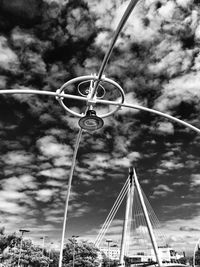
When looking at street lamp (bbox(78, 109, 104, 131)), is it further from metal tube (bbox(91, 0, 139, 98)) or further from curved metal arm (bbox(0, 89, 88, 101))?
curved metal arm (bbox(0, 89, 88, 101))

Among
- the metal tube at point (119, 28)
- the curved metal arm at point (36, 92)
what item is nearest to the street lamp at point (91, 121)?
the metal tube at point (119, 28)

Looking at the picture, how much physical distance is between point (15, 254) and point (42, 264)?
43.0 feet

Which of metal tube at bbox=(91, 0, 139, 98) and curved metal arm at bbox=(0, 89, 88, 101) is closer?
metal tube at bbox=(91, 0, 139, 98)

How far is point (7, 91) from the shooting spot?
8.54 meters

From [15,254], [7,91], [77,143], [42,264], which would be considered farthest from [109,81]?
[42,264]

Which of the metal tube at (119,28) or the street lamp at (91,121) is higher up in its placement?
the metal tube at (119,28)

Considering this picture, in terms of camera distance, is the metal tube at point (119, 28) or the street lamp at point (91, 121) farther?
the street lamp at point (91, 121)

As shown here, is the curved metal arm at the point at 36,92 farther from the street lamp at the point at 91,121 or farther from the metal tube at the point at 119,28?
the metal tube at the point at 119,28

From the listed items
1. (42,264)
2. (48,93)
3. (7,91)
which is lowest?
(42,264)

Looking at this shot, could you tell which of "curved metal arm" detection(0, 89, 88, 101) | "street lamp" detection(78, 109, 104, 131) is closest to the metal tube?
"street lamp" detection(78, 109, 104, 131)

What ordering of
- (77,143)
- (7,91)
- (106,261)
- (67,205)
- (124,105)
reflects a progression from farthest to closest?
(106,261) < (67,205) < (77,143) < (124,105) < (7,91)

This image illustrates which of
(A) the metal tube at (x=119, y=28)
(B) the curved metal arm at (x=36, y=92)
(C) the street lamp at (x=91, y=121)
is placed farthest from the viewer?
(C) the street lamp at (x=91, y=121)

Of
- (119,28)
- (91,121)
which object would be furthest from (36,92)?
(119,28)

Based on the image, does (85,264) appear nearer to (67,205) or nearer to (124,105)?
(67,205)
